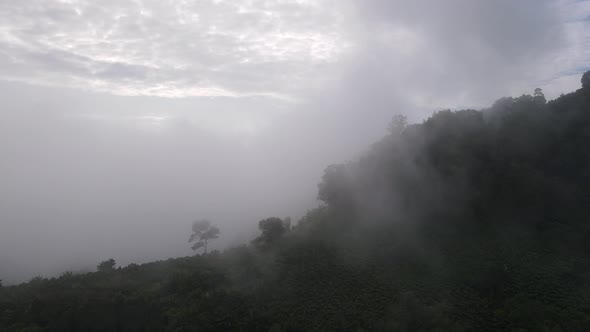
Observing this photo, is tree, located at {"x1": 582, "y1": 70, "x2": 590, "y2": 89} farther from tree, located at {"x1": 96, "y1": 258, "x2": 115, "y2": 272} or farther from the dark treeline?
tree, located at {"x1": 96, "y1": 258, "x2": 115, "y2": 272}

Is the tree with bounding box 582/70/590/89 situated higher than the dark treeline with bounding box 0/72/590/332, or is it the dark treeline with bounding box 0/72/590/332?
the tree with bounding box 582/70/590/89

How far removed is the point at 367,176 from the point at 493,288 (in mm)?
15248

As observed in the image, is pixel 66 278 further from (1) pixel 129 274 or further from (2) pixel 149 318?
(2) pixel 149 318

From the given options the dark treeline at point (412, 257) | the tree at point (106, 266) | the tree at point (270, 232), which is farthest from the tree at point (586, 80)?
the tree at point (106, 266)

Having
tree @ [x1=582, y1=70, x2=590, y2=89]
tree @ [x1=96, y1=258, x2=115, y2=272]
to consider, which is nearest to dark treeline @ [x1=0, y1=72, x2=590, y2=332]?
tree @ [x1=96, y1=258, x2=115, y2=272]

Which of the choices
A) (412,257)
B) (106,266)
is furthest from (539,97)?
(106,266)

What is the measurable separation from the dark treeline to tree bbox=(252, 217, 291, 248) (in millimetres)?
136

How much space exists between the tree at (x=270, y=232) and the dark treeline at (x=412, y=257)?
0.14 m

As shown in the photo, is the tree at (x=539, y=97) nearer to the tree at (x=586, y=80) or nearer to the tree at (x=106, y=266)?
the tree at (x=586, y=80)

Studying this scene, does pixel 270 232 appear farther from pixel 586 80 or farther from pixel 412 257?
pixel 586 80

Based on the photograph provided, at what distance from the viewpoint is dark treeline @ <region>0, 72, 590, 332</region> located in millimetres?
20797

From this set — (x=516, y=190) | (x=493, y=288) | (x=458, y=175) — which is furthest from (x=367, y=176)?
(x=493, y=288)

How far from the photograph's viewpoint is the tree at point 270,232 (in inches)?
1213

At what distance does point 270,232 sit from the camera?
103ft
